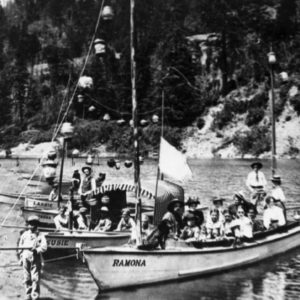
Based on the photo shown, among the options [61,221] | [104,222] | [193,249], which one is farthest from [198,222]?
[61,221]

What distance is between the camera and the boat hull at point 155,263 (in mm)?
13305

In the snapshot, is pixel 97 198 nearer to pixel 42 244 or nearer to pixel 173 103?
pixel 42 244

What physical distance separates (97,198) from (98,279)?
5.74 metres

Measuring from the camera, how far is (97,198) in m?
19.0

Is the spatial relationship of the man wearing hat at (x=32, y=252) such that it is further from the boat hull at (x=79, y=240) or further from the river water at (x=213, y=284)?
the boat hull at (x=79, y=240)

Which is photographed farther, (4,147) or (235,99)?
(4,147)

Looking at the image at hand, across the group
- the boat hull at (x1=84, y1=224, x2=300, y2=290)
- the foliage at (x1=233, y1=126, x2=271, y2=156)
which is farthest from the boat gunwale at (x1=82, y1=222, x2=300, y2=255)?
the foliage at (x1=233, y1=126, x2=271, y2=156)

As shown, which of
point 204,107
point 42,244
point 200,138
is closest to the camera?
point 42,244

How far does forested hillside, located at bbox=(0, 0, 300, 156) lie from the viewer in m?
72.5

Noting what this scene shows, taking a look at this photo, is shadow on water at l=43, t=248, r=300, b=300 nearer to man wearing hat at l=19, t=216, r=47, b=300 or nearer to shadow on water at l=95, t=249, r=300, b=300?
shadow on water at l=95, t=249, r=300, b=300

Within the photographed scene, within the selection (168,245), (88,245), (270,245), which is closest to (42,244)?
(168,245)

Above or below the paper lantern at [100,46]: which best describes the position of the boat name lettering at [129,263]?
below

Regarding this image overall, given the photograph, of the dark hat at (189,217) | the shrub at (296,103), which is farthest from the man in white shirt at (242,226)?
the shrub at (296,103)

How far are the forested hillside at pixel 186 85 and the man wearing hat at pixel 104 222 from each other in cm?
4100
